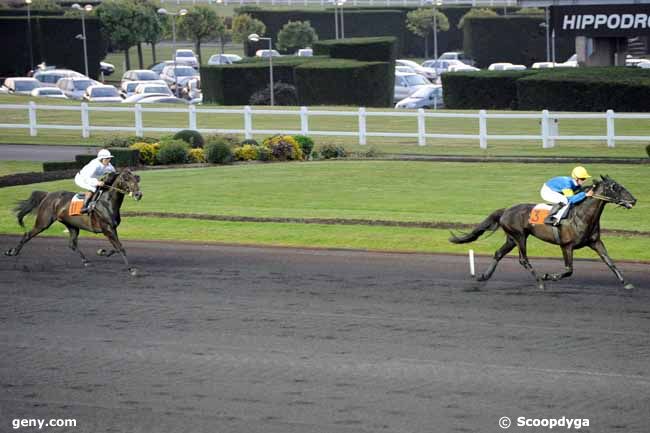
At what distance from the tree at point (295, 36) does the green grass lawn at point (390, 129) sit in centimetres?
3672

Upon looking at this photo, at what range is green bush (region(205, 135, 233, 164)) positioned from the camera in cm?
3064

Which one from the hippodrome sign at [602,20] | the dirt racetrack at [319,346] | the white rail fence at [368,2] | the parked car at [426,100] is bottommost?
the dirt racetrack at [319,346]

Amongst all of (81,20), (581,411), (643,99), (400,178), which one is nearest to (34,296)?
(581,411)

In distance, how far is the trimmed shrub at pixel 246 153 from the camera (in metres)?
31.5

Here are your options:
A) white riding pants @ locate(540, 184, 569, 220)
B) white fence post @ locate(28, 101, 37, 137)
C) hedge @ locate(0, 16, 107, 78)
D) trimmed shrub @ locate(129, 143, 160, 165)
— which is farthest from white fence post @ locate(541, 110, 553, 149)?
hedge @ locate(0, 16, 107, 78)

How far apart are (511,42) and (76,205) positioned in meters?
67.2

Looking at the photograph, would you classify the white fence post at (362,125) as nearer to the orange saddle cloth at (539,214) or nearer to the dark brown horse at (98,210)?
the dark brown horse at (98,210)

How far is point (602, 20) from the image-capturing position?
145ft

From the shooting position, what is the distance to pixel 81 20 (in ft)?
239

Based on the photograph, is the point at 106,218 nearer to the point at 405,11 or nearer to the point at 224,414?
the point at 224,414

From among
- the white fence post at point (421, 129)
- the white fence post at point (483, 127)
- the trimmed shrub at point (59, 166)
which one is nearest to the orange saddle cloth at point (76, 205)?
the trimmed shrub at point (59, 166)

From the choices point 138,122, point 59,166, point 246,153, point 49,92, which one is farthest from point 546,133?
point 49,92

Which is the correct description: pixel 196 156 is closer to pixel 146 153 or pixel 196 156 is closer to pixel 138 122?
pixel 146 153

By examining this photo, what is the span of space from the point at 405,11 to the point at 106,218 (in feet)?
259
